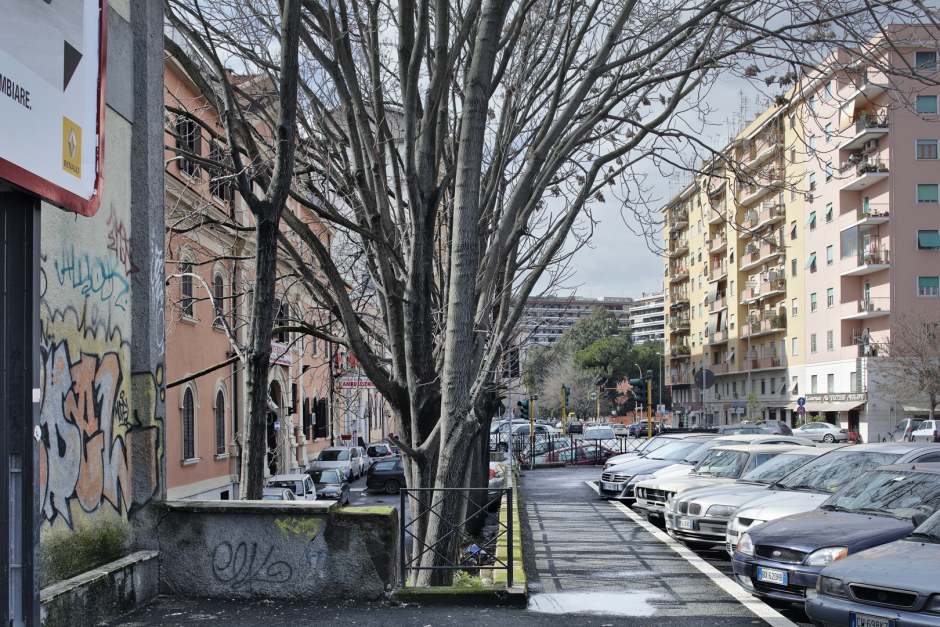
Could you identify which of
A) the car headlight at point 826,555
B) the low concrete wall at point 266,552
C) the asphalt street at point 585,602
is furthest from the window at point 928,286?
the low concrete wall at point 266,552

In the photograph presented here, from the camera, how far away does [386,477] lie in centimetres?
2836

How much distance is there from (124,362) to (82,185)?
6.95 ft

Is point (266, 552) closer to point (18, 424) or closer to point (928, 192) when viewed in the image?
point (18, 424)

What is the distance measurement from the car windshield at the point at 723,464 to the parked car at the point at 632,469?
2.78 metres

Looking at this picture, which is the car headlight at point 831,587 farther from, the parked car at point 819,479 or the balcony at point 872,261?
the balcony at point 872,261

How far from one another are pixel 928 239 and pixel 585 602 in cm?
4530

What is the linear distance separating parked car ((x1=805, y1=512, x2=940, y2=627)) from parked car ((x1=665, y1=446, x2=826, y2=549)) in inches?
164

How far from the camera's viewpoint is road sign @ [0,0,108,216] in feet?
13.6

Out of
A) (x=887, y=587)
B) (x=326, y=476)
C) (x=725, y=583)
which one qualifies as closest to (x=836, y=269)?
(x=326, y=476)

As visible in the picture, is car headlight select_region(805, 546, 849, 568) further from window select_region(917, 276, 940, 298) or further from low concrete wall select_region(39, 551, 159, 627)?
window select_region(917, 276, 940, 298)

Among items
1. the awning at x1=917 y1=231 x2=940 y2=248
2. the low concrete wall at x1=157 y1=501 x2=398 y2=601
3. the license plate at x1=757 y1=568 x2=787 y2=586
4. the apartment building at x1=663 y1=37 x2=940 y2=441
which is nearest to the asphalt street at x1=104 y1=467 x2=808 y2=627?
the low concrete wall at x1=157 y1=501 x2=398 y2=601

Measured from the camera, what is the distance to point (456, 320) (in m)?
8.16

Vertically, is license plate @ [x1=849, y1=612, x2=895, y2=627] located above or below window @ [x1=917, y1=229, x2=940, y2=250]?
below

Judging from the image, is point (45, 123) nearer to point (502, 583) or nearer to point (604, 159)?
point (502, 583)
